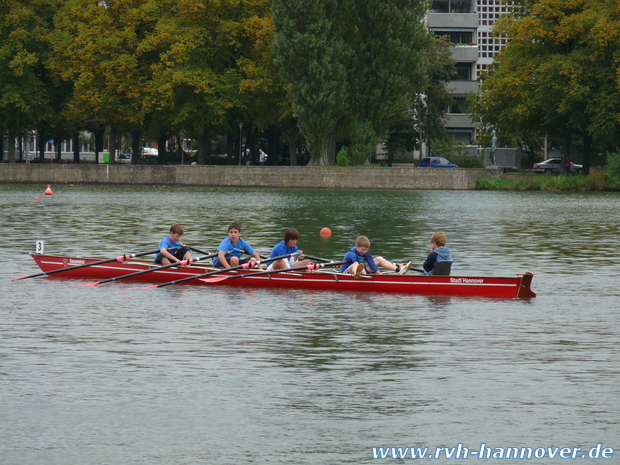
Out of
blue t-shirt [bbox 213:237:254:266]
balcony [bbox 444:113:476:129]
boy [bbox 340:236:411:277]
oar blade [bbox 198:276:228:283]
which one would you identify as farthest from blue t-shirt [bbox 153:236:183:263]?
balcony [bbox 444:113:476:129]

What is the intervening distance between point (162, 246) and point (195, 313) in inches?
196

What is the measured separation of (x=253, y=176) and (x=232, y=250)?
205ft

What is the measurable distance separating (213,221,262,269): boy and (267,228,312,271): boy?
18.1 inches

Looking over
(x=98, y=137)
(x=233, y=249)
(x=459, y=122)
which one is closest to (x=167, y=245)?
(x=233, y=249)

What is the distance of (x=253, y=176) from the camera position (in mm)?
86438

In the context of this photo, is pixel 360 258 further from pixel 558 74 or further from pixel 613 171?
pixel 558 74

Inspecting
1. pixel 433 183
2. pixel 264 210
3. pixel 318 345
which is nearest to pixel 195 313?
pixel 318 345

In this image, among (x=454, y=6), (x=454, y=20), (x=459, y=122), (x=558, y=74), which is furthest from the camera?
(x=454, y=6)

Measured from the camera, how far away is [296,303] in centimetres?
2170

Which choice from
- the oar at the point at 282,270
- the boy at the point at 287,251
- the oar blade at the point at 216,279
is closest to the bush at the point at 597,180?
the boy at the point at 287,251

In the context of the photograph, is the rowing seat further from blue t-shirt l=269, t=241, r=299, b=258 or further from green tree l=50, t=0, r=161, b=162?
green tree l=50, t=0, r=161, b=162

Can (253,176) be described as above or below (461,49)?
below

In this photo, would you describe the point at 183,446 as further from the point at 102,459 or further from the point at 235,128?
the point at 235,128

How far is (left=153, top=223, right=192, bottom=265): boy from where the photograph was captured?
80.8 ft
